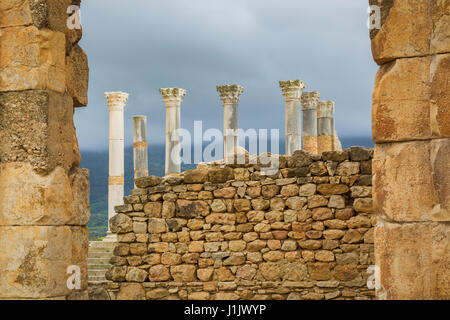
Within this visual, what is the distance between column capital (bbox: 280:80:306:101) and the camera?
1861 cm

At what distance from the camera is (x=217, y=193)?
10.5 m

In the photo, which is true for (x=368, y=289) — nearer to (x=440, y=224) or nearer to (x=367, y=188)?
(x=367, y=188)

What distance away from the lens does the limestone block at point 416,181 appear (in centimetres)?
416

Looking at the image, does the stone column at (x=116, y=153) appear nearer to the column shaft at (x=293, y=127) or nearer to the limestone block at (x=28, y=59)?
the column shaft at (x=293, y=127)

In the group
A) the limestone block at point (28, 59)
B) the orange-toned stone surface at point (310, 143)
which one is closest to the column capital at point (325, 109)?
the orange-toned stone surface at point (310, 143)

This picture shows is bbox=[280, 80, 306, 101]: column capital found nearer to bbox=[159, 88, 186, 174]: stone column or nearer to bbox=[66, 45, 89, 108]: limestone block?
bbox=[159, 88, 186, 174]: stone column

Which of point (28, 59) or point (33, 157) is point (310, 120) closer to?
point (28, 59)

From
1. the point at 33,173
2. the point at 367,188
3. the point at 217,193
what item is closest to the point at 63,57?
the point at 33,173

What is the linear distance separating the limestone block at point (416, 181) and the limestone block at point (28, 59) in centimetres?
295

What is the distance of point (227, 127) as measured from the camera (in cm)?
1867

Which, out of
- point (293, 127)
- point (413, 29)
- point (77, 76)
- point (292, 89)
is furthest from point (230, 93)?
point (413, 29)

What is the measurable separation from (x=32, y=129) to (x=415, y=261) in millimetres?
3313

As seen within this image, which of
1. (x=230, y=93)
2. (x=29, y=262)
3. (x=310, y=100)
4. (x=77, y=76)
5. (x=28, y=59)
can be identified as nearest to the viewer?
(x=29, y=262)

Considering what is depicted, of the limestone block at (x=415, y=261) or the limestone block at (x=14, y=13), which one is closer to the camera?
the limestone block at (x=415, y=261)
